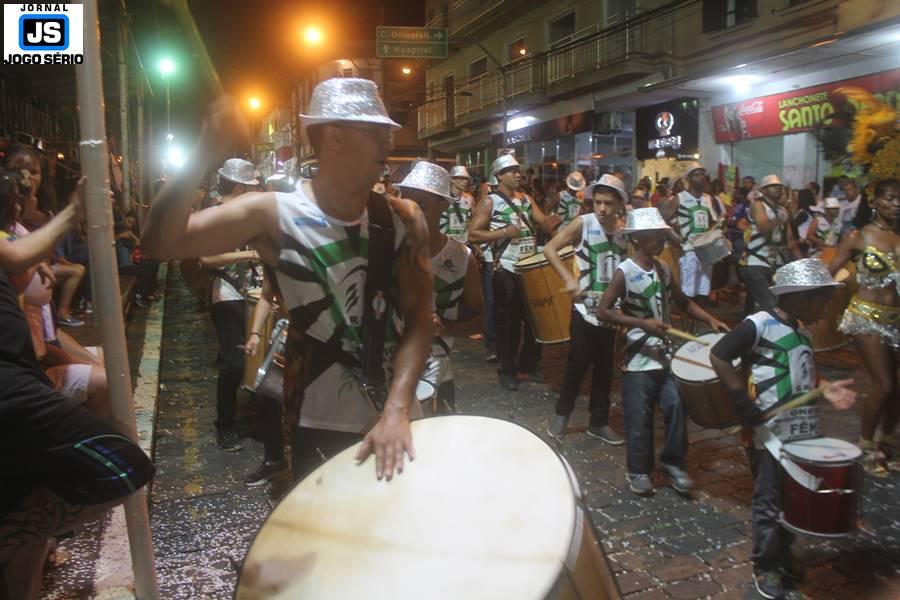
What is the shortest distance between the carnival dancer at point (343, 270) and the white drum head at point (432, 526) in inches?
7.0

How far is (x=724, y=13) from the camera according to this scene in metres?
19.8

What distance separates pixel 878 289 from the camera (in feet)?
16.5

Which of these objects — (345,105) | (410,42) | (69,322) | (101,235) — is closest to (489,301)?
(69,322)

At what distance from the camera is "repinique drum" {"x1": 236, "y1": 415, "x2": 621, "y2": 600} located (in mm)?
1603

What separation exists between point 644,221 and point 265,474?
10.3 feet

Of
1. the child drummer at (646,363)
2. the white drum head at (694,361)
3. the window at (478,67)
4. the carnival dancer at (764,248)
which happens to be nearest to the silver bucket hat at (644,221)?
the child drummer at (646,363)

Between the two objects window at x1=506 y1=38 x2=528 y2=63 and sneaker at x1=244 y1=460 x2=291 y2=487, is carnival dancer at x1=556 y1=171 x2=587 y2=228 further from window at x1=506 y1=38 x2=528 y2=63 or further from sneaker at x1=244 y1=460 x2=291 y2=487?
window at x1=506 y1=38 x2=528 y2=63

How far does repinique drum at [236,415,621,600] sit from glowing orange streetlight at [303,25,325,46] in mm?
2989

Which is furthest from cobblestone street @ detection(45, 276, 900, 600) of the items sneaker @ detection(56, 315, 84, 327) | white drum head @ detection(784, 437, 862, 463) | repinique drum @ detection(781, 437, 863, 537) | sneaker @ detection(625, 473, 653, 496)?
sneaker @ detection(56, 315, 84, 327)

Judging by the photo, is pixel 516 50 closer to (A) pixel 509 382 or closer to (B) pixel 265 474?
(A) pixel 509 382

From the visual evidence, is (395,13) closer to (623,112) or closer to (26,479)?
(623,112)

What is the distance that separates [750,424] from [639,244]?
5.36ft

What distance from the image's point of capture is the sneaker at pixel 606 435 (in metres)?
5.63

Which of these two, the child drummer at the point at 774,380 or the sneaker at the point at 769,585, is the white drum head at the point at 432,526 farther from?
the sneaker at the point at 769,585
